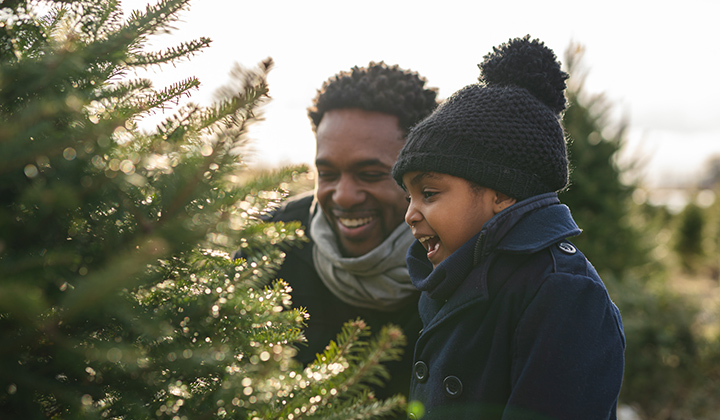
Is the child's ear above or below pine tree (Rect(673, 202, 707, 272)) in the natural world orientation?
above

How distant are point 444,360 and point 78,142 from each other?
4.02 ft

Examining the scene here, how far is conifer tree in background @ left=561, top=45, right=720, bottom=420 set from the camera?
534 cm

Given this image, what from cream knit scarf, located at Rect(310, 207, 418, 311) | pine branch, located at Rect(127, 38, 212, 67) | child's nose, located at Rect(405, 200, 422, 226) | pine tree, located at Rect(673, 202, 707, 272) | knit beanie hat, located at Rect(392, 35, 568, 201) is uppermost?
pine branch, located at Rect(127, 38, 212, 67)

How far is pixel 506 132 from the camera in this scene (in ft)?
5.08

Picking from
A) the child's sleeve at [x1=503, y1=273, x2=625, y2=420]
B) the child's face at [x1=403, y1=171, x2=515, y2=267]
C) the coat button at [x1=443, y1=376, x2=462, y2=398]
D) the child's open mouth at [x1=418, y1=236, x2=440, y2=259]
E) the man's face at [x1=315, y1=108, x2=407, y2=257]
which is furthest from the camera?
the man's face at [x1=315, y1=108, x2=407, y2=257]

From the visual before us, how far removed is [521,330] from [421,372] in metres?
0.44

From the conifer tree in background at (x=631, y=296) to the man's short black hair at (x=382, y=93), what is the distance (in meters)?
3.05

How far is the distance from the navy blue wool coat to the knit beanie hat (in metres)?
0.10

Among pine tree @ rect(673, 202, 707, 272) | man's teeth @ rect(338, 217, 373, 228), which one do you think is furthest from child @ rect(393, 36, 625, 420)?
pine tree @ rect(673, 202, 707, 272)

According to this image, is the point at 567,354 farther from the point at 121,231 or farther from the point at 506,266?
the point at 121,231

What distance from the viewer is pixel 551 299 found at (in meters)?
1.34

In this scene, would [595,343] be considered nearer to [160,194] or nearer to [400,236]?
[160,194]

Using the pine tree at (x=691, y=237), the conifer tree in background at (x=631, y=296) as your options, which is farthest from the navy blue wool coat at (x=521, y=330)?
the pine tree at (x=691, y=237)

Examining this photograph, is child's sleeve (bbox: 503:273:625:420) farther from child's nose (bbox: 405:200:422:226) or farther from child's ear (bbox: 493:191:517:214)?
child's nose (bbox: 405:200:422:226)
